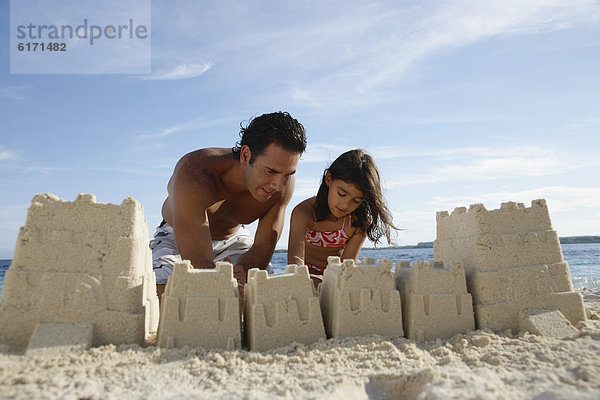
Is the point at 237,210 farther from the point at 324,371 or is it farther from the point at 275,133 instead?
the point at 324,371

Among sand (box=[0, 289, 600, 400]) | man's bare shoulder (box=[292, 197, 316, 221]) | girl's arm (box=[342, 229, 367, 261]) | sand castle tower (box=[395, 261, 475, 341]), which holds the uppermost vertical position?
man's bare shoulder (box=[292, 197, 316, 221])

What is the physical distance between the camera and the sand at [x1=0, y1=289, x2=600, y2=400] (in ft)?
4.96

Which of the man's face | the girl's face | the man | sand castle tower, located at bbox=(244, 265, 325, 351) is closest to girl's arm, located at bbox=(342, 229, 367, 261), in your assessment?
the girl's face

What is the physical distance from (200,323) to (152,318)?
505 mm

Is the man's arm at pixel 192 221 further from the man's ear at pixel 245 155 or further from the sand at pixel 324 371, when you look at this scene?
the sand at pixel 324 371

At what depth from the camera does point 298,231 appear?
398cm

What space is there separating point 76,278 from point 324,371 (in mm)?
1269

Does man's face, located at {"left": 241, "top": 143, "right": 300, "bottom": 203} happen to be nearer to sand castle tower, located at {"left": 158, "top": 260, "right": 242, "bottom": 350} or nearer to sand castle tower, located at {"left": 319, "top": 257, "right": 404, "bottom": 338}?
sand castle tower, located at {"left": 319, "top": 257, "right": 404, "bottom": 338}

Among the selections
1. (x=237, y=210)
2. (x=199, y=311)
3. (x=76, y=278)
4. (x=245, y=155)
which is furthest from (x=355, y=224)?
(x=76, y=278)

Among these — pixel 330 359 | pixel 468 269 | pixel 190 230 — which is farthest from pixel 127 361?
pixel 468 269

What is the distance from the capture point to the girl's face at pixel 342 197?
380 cm

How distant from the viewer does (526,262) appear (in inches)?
98.4

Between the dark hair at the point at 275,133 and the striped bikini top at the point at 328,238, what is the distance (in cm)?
115

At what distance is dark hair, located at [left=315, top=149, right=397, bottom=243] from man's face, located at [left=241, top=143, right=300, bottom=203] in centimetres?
55
